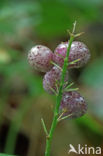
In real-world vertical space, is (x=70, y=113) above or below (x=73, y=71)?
below

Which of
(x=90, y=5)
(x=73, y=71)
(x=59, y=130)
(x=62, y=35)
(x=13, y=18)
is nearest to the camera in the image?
(x=59, y=130)

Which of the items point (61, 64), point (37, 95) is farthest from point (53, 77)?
point (37, 95)

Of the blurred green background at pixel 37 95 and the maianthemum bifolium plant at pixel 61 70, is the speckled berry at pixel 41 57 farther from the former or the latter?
the blurred green background at pixel 37 95

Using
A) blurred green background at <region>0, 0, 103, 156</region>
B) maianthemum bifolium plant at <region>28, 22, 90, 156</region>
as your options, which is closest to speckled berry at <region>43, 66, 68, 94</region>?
maianthemum bifolium plant at <region>28, 22, 90, 156</region>

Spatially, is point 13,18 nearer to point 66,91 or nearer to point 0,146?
point 0,146

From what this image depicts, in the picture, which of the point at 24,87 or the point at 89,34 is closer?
the point at 24,87

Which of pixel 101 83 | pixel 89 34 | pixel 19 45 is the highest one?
pixel 89 34

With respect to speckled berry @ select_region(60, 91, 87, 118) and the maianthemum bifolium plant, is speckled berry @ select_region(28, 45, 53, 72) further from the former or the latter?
speckled berry @ select_region(60, 91, 87, 118)

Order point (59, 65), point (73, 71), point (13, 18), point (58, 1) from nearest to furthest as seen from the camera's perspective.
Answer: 1. point (59, 65)
2. point (13, 18)
3. point (58, 1)
4. point (73, 71)

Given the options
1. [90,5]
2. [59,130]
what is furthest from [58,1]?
[59,130]
